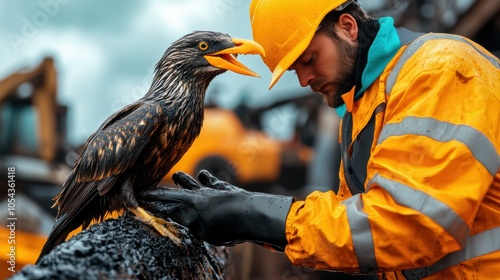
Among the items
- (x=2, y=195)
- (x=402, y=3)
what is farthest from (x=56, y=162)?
(x=402, y=3)

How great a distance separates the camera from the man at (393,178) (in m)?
2.35

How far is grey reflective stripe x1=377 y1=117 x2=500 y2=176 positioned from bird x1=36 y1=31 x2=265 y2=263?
31.3 inches

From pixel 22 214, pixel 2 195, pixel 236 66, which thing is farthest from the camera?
pixel 2 195

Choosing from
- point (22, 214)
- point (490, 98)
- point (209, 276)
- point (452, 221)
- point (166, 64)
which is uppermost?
point (166, 64)

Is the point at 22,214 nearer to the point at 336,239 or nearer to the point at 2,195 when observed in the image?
the point at 2,195

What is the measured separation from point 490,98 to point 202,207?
105cm

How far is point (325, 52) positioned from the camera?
→ 116 inches

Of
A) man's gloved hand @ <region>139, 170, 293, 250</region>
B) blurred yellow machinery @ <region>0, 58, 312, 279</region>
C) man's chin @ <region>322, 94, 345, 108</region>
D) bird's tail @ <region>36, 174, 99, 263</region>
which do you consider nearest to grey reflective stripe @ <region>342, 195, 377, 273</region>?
man's gloved hand @ <region>139, 170, 293, 250</region>

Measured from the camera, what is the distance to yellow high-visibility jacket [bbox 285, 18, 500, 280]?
234 cm

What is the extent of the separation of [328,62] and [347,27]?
17 centimetres

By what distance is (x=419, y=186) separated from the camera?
2336 mm

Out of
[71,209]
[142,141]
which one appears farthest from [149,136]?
[71,209]

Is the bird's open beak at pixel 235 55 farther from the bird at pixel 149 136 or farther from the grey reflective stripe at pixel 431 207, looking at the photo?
the grey reflective stripe at pixel 431 207

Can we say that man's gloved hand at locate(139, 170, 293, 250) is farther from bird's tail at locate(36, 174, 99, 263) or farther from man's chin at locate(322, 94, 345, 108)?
man's chin at locate(322, 94, 345, 108)
